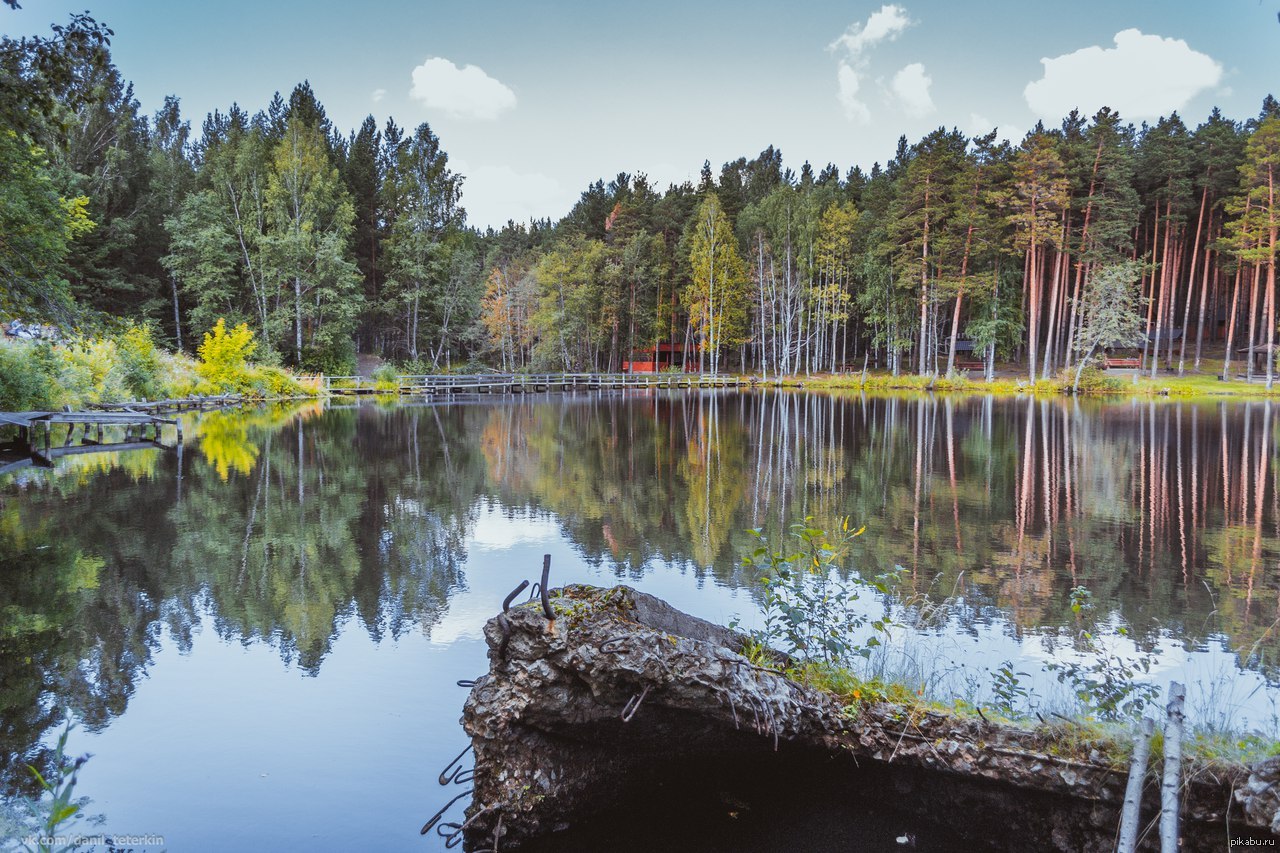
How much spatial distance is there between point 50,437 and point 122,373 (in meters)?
8.32

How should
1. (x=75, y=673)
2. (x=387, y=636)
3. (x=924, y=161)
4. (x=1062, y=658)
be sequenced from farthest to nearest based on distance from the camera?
(x=924, y=161) → (x=387, y=636) → (x=1062, y=658) → (x=75, y=673)

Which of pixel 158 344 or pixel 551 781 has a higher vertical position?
pixel 158 344

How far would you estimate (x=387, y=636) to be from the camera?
7270mm

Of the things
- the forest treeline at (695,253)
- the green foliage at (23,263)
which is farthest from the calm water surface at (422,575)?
the forest treeline at (695,253)

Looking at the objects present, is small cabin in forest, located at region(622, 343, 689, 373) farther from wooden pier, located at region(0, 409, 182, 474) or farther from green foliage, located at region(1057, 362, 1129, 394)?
wooden pier, located at region(0, 409, 182, 474)

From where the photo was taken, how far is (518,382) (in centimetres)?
5453

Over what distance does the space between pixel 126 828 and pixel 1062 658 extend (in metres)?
7.15

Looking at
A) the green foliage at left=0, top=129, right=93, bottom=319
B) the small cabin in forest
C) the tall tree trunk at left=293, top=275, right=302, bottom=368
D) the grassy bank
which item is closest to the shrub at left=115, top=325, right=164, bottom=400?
the grassy bank

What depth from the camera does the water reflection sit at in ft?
24.1

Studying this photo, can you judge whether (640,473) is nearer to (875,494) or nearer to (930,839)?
(875,494)

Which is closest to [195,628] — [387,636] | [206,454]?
[387,636]

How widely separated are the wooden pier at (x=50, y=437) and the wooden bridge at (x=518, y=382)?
23578 mm

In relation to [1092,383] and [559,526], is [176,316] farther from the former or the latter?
[1092,383]

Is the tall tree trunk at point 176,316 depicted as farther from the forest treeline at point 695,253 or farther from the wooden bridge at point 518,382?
the wooden bridge at point 518,382
